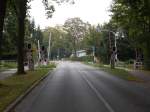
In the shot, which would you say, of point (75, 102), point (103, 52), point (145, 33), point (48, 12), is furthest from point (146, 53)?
point (103, 52)

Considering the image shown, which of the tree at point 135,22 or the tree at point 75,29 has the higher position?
the tree at point 75,29

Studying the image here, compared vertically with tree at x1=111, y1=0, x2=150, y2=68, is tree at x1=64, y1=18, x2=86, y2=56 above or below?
above

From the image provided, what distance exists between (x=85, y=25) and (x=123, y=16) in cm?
13443

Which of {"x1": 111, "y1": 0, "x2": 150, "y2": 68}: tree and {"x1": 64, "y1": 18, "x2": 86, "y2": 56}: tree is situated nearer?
{"x1": 111, "y1": 0, "x2": 150, "y2": 68}: tree

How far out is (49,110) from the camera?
14.3 metres

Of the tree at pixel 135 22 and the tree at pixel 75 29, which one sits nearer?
the tree at pixel 135 22

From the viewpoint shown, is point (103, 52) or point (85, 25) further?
point (85, 25)

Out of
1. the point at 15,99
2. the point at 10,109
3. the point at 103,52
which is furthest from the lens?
the point at 103,52

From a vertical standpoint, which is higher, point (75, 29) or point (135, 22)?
point (75, 29)

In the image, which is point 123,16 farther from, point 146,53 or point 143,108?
point 143,108

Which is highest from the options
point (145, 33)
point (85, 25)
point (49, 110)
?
point (85, 25)

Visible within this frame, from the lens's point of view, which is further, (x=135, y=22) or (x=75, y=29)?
→ (x=75, y=29)

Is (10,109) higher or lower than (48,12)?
lower

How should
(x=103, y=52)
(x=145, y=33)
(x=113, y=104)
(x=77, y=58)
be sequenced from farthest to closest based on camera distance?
(x=77, y=58) → (x=103, y=52) → (x=145, y=33) → (x=113, y=104)
